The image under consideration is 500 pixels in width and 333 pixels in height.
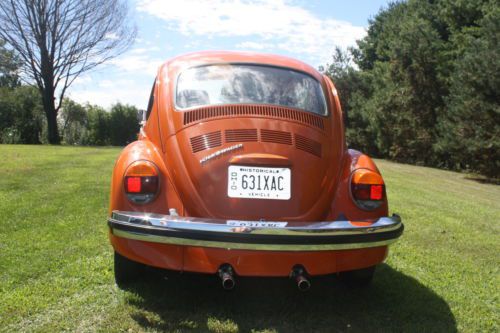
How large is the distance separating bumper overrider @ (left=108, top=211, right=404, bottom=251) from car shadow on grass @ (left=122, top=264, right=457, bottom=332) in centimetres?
58

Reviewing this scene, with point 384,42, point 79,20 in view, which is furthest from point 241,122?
point 384,42

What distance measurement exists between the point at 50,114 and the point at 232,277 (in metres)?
30.0

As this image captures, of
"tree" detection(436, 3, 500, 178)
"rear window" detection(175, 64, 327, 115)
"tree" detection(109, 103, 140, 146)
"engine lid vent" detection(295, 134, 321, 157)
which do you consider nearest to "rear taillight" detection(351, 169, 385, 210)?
"engine lid vent" detection(295, 134, 321, 157)

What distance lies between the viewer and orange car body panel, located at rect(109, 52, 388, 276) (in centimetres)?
285

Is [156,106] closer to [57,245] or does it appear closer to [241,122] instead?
[241,122]

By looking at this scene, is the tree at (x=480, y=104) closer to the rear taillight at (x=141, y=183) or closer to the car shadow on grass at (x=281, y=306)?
the car shadow on grass at (x=281, y=306)

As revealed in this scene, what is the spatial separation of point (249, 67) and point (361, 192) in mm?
1411

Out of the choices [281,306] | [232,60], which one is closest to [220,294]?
[281,306]

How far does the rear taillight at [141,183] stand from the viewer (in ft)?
10.1

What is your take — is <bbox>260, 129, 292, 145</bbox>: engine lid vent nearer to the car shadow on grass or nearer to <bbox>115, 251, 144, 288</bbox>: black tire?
the car shadow on grass

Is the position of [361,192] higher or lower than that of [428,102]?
lower

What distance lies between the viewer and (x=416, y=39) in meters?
25.5

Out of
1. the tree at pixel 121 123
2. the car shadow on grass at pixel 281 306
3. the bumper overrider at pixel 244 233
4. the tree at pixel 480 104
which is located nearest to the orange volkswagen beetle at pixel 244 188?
the bumper overrider at pixel 244 233

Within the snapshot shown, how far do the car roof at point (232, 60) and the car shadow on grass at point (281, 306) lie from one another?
174 centimetres
